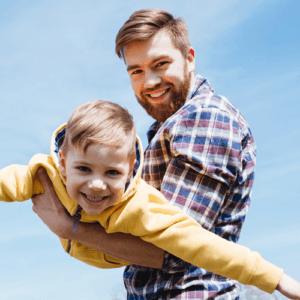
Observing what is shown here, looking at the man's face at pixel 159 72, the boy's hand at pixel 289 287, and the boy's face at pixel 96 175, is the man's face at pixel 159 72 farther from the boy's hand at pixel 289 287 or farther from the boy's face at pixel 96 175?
the boy's hand at pixel 289 287

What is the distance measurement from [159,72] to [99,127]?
4.62ft

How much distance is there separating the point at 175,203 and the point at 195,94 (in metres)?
1.10

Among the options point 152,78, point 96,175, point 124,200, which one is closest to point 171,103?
point 152,78

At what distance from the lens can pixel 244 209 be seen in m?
3.15

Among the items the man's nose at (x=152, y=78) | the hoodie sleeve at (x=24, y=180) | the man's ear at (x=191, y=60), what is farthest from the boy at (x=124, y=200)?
the man's ear at (x=191, y=60)

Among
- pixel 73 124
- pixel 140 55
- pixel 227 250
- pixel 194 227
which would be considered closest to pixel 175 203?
pixel 194 227

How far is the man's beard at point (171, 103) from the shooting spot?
3846 millimetres

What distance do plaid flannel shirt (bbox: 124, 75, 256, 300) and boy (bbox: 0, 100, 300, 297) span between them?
0.59 ft

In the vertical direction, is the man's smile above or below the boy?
above

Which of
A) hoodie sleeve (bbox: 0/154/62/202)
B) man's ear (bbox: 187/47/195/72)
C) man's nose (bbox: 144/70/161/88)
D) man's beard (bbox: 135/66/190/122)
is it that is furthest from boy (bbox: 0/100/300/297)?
man's ear (bbox: 187/47/195/72)

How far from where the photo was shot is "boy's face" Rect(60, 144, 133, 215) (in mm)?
2512

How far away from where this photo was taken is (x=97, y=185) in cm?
251

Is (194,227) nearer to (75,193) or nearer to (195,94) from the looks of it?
(75,193)

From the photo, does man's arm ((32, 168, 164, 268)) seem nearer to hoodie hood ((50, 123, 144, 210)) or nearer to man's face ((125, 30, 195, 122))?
hoodie hood ((50, 123, 144, 210))
